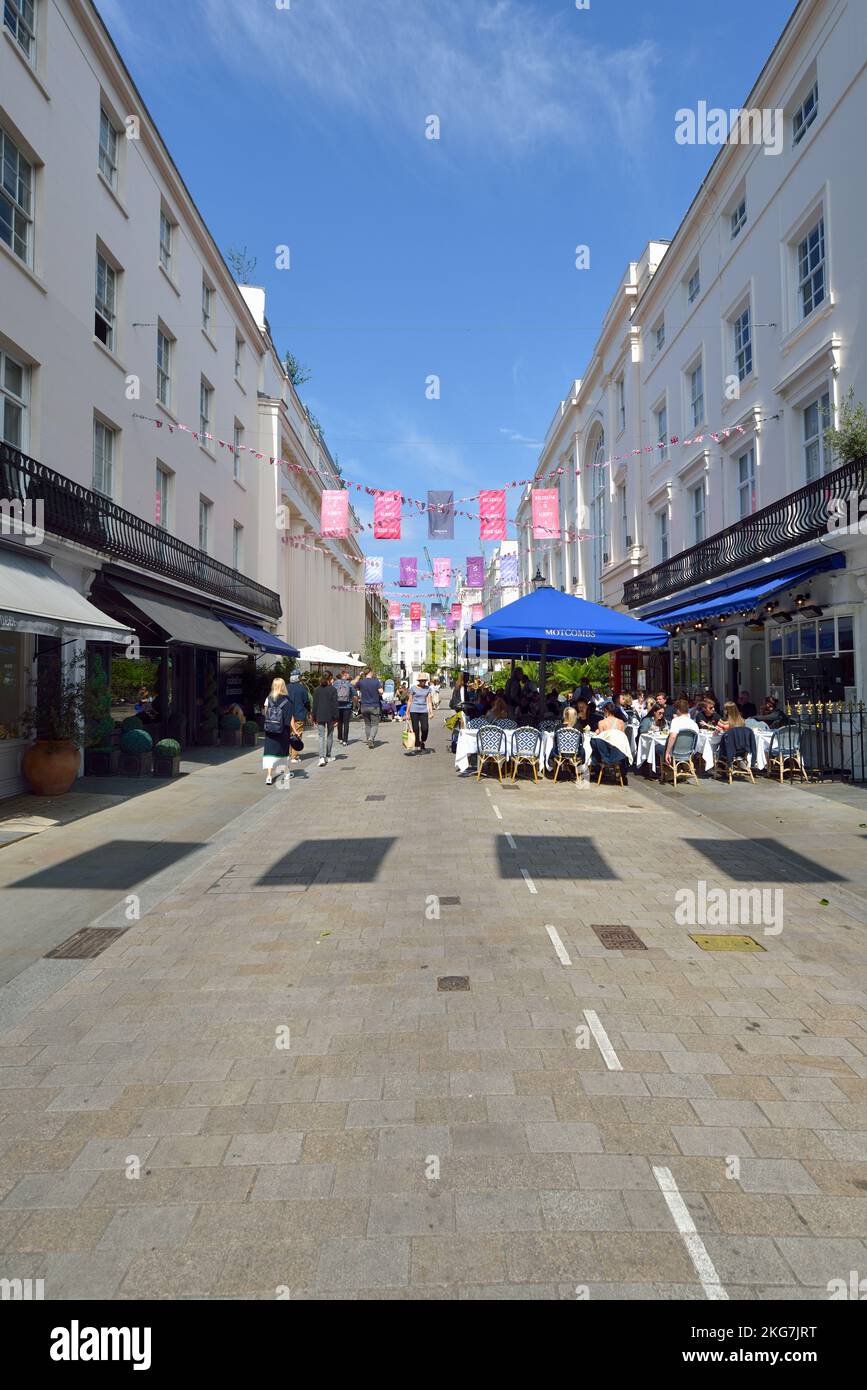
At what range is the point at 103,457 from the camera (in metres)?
16.0

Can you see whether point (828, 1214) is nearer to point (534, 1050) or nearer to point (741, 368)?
point (534, 1050)

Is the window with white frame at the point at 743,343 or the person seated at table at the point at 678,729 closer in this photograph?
the person seated at table at the point at 678,729

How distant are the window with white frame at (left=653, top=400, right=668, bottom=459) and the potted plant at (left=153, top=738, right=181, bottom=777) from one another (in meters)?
19.2

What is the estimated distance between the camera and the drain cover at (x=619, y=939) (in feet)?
17.4

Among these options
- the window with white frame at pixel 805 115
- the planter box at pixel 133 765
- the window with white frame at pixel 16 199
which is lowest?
the planter box at pixel 133 765

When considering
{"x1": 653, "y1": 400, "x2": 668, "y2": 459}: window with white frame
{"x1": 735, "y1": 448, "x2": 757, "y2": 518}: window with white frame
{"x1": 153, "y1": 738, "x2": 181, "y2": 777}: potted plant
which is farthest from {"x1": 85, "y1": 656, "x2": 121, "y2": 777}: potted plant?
{"x1": 653, "y1": 400, "x2": 668, "y2": 459}: window with white frame

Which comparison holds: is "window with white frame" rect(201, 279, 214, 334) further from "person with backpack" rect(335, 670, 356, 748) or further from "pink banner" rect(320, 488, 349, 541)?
"person with backpack" rect(335, 670, 356, 748)

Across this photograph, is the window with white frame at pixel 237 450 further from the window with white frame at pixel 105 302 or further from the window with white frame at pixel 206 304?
the window with white frame at pixel 105 302

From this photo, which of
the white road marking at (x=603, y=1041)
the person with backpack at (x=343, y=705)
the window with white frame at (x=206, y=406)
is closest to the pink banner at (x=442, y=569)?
the window with white frame at (x=206, y=406)

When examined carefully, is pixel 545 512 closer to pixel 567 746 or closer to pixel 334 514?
pixel 334 514

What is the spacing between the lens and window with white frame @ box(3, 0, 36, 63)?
40.0ft

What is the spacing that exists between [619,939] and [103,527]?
11.8 m

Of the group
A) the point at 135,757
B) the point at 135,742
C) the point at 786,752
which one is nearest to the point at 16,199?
the point at 135,742

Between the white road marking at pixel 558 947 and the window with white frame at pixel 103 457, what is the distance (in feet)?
43.3
